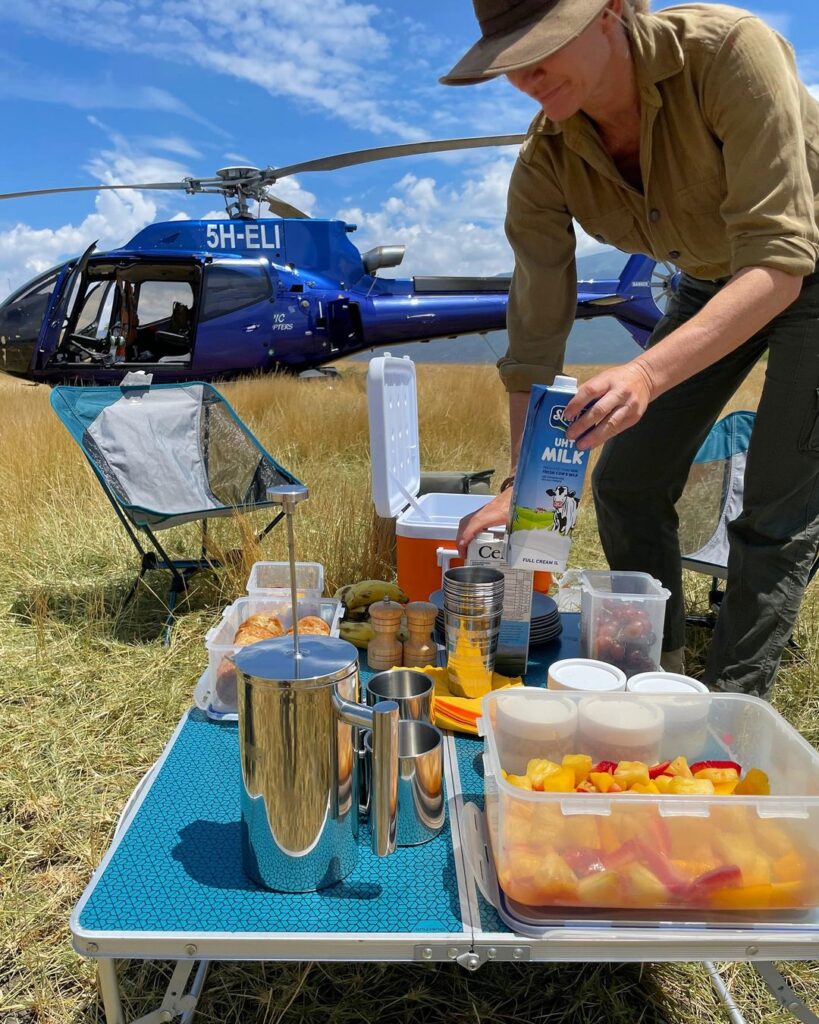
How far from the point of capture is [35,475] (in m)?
4.10

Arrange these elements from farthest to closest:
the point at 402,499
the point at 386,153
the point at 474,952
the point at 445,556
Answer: the point at 386,153
the point at 402,499
the point at 445,556
the point at 474,952

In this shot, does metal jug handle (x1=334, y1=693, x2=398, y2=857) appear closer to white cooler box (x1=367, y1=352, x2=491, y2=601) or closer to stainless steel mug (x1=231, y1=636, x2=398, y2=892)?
stainless steel mug (x1=231, y1=636, x2=398, y2=892)

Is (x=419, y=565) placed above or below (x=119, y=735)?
above

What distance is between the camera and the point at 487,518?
1622 mm

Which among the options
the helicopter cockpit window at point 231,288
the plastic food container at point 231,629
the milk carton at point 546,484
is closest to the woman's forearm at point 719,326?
the milk carton at point 546,484

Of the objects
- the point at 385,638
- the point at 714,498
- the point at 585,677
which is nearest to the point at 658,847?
the point at 585,677

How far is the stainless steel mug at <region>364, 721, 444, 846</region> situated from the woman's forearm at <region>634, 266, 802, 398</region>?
2.21 feet

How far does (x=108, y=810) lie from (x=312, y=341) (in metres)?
7.52

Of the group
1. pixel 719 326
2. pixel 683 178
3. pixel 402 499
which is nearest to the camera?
pixel 719 326

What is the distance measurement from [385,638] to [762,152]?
1.16 metres

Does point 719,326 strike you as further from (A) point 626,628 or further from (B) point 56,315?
(B) point 56,315

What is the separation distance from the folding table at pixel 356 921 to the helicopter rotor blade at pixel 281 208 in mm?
8552

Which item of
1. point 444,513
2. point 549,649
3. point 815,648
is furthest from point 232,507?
point 815,648

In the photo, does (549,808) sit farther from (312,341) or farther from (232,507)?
(312,341)
